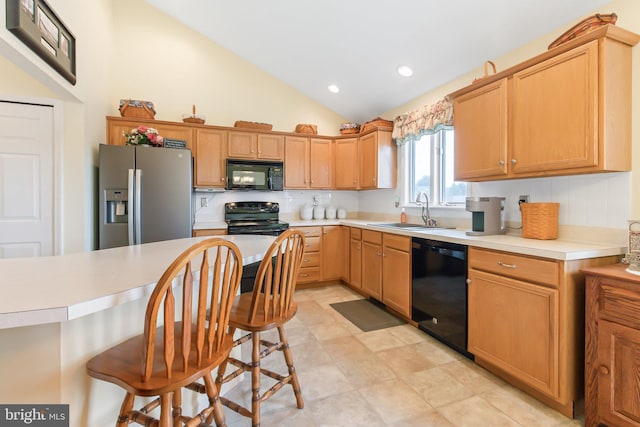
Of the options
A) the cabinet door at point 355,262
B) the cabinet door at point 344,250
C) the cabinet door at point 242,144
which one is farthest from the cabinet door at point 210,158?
the cabinet door at point 355,262

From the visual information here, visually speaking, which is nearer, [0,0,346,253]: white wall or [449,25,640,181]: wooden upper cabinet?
[449,25,640,181]: wooden upper cabinet

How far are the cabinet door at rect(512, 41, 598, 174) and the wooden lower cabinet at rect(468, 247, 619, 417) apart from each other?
0.65 meters

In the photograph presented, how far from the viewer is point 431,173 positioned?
3.51 metres

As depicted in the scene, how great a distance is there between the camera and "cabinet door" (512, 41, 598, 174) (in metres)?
1.73

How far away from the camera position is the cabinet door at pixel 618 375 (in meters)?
1.40

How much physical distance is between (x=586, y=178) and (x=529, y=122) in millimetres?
533

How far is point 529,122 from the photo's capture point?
80.5 inches

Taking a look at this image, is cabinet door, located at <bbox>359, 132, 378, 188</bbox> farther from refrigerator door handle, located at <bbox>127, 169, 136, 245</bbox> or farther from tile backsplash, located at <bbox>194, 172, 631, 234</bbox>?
refrigerator door handle, located at <bbox>127, 169, 136, 245</bbox>

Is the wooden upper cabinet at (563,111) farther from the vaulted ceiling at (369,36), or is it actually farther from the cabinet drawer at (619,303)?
the cabinet drawer at (619,303)

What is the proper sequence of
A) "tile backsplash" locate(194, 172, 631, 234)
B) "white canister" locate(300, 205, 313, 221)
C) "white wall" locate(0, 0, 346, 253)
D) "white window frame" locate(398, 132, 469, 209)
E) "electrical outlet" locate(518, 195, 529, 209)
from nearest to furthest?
"tile backsplash" locate(194, 172, 631, 234) < "electrical outlet" locate(518, 195, 529, 209) < "white wall" locate(0, 0, 346, 253) < "white window frame" locate(398, 132, 469, 209) < "white canister" locate(300, 205, 313, 221)

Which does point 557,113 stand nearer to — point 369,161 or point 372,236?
point 372,236

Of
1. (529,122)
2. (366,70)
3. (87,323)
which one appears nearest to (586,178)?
(529,122)

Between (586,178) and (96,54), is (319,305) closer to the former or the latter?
(586,178)

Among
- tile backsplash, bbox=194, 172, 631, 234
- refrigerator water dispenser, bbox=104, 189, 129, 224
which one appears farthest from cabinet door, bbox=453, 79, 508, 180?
refrigerator water dispenser, bbox=104, 189, 129, 224
